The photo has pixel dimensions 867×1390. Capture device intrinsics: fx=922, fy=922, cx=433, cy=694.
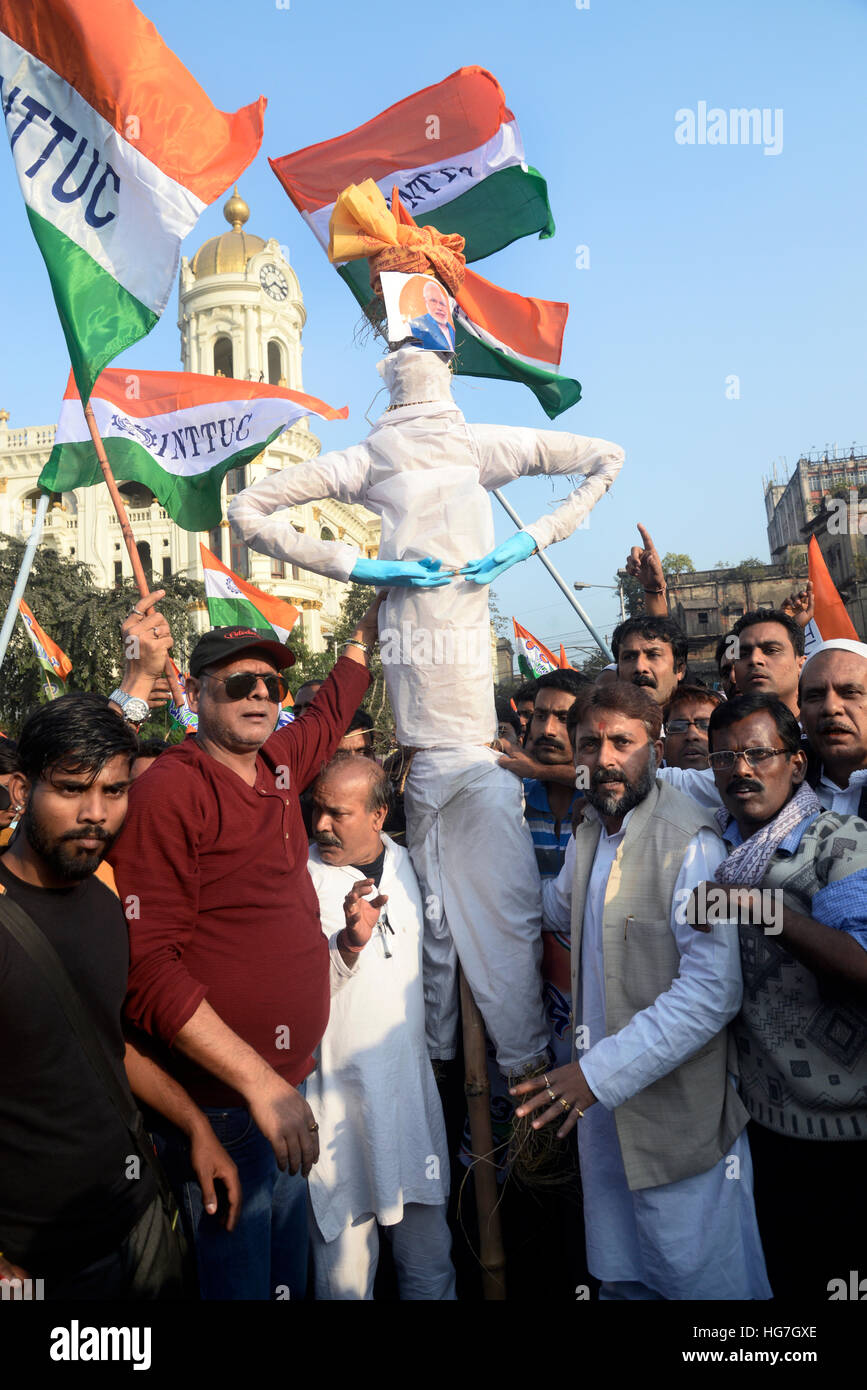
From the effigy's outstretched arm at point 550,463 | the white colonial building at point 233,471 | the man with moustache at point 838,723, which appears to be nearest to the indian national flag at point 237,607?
the effigy's outstretched arm at point 550,463

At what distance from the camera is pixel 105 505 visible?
42406 mm

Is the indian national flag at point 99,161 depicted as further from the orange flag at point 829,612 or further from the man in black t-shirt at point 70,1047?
the orange flag at point 829,612

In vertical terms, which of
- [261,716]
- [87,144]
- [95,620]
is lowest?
[261,716]

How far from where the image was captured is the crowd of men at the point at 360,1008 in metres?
2.17

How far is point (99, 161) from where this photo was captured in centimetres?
421

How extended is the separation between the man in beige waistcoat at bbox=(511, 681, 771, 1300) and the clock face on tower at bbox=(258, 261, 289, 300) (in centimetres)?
4773

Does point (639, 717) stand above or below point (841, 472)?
below

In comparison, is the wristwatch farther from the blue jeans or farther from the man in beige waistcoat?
the man in beige waistcoat

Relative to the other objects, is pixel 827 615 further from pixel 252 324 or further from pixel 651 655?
pixel 252 324

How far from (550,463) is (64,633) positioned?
22686 millimetres

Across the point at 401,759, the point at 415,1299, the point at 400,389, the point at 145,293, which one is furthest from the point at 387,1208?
the point at 145,293

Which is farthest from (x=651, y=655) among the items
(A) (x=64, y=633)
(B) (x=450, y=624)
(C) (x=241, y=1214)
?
(A) (x=64, y=633)

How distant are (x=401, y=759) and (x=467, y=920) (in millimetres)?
700

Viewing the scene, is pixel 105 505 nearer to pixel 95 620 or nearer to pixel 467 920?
pixel 95 620
